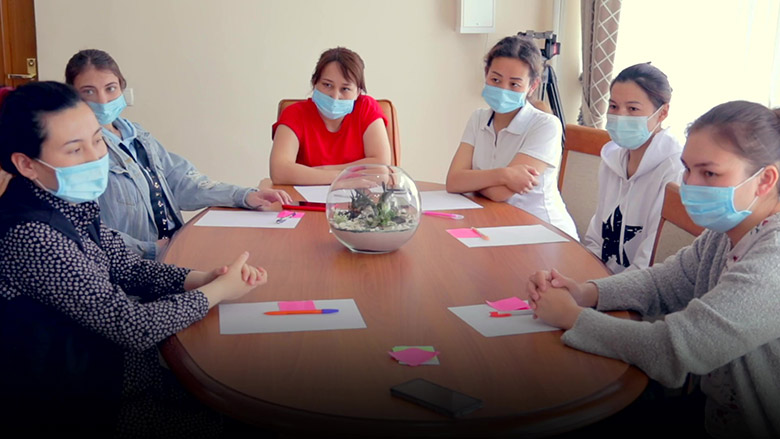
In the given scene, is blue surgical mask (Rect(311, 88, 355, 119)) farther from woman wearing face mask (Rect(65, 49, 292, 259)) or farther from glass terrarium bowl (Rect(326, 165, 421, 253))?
glass terrarium bowl (Rect(326, 165, 421, 253))

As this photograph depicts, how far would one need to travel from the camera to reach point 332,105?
280cm

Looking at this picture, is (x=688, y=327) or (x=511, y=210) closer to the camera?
(x=688, y=327)

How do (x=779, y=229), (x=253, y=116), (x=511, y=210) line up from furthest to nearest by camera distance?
(x=253, y=116)
(x=511, y=210)
(x=779, y=229)

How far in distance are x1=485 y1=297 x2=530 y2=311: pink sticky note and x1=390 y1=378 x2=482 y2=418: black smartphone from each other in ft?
1.22

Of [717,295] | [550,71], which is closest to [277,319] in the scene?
[717,295]

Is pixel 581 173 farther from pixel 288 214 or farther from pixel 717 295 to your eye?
pixel 717 295

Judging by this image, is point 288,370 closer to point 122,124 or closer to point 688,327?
point 688,327

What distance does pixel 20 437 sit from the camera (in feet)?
4.18

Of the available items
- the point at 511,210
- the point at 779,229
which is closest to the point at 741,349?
the point at 779,229

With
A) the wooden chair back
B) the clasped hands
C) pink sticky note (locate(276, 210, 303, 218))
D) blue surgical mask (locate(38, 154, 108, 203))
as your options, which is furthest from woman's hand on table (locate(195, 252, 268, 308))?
the wooden chair back

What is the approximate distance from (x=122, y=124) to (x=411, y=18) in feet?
7.21

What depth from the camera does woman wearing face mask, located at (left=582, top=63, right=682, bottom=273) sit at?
216 cm

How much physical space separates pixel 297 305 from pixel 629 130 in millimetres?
1311

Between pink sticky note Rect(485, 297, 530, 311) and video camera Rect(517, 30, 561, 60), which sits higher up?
video camera Rect(517, 30, 561, 60)
